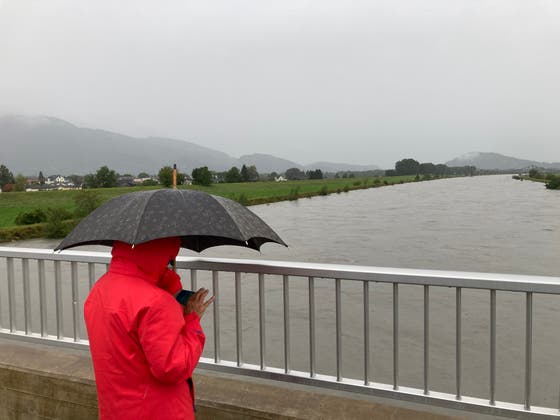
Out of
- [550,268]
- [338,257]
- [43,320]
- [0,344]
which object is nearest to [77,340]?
[43,320]

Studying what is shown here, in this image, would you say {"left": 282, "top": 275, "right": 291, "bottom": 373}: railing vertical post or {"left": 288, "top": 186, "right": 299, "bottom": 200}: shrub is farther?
{"left": 288, "top": 186, "right": 299, "bottom": 200}: shrub

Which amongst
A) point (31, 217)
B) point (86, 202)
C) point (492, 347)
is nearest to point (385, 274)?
point (492, 347)

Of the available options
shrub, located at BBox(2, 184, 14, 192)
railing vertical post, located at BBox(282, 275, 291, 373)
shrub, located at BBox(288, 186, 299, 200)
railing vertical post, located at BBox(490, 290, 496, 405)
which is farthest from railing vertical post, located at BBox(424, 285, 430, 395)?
shrub, located at BBox(288, 186, 299, 200)

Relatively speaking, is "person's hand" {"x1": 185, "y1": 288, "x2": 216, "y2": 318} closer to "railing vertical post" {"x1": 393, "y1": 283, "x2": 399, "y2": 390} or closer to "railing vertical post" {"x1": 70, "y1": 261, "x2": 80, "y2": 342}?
"railing vertical post" {"x1": 393, "y1": 283, "x2": 399, "y2": 390}

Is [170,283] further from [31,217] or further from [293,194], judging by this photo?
[293,194]

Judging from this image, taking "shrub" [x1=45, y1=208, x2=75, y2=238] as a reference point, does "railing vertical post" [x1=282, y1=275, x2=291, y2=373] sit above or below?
above

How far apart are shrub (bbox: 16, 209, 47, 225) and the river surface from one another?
224cm

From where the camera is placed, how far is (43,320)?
11.6ft

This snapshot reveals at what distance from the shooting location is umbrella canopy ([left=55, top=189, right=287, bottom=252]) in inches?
71.4

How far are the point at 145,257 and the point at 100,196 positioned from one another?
171 feet

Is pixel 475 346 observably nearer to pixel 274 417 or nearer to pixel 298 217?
pixel 274 417

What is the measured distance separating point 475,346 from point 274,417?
21.6m

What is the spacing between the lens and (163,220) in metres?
1.86

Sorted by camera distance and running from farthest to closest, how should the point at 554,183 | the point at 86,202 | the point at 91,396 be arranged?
the point at 554,183, the point at 86,202, the point at 91,396
